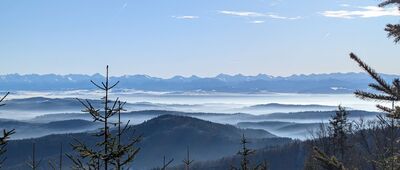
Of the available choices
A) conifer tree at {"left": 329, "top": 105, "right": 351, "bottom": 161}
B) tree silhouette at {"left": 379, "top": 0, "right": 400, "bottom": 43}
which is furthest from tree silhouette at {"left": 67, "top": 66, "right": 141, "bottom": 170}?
conifer tree at {"left": 329, "top": 105, "right": 351, "bottom": 161}

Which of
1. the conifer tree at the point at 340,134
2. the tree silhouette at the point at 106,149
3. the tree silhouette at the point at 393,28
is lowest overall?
the conifer tree at the point at 340,134

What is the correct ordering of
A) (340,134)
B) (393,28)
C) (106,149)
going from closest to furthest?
1. (393,28)
2. (106,149)
3. (340,134)

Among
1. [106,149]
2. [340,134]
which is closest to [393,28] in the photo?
Result: [106,149]

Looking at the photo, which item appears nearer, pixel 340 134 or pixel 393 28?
pixel 393 28

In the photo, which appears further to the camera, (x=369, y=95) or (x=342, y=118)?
(x=342, y=118)

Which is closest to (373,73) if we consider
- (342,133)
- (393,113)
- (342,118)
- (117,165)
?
(393,113)

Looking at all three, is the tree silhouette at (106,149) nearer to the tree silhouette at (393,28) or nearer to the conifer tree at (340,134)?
the tree silhouette at (393,28)

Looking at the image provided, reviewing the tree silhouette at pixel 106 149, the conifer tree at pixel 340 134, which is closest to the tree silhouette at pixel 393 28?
the tree silhouette at pixel 106 149

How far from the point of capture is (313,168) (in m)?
39.3

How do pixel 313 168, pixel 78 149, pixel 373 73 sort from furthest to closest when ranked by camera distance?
pixel 313 168
pixel 78 149
pixel 373 73

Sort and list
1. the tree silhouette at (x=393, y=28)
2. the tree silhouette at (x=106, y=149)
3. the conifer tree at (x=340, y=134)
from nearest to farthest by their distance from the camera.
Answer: the tree silhouette at (x=393, y=28)
the tree silhouette at (x=106, y=149)
the conifer tree at (x=340, y=134)

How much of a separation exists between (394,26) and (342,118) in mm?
39256

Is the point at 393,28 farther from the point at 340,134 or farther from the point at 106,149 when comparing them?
the point at 340,134

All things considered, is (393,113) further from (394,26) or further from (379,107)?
(394,26)
